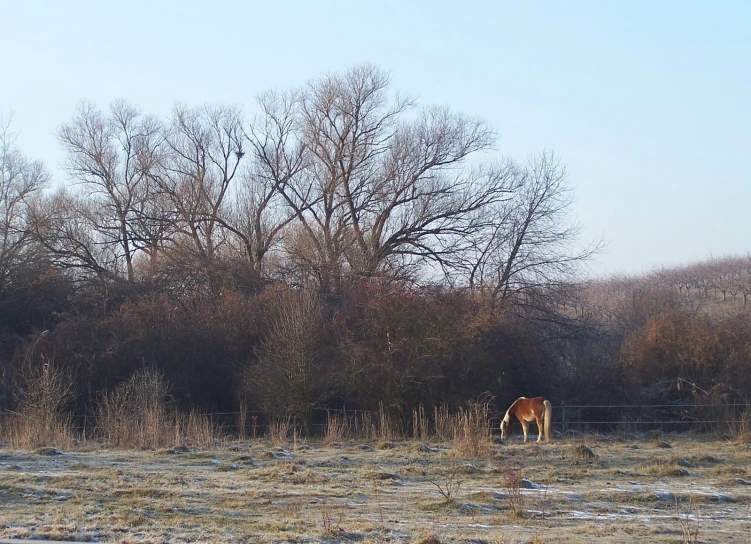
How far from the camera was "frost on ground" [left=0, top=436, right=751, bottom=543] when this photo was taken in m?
8.84

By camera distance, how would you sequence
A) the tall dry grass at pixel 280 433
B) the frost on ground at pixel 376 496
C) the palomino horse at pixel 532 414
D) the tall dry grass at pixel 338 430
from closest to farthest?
the frost on ground at pixel 376 496
the tall dry grass at pixel 280 433
the palomino horse at pixel 532 414
the tall dry grass at pixel 338 430

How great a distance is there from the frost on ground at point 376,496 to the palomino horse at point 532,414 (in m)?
2.39

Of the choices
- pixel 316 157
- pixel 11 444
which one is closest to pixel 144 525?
pixel 11 444

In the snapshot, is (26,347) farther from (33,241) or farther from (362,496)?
(362,496)

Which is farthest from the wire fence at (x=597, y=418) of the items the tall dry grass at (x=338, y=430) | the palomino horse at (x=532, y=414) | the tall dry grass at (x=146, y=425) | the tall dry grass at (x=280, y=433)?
the palomino horse at (x=532, y=414)

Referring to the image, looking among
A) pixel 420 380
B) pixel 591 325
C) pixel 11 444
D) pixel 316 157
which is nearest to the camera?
pixel 11 444

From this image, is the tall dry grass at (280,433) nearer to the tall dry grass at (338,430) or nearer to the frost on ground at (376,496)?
the tall dry grass at (338,430)

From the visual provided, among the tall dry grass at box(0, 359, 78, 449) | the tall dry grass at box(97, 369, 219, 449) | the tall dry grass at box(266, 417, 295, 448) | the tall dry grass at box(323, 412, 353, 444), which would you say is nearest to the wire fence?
the tall dry grass at box(266, 417, 295, 448)

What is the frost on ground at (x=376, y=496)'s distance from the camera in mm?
8844

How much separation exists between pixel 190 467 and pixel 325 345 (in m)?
11.0

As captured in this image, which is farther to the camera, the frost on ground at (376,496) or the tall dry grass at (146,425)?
the tall dry grass at (146,425)

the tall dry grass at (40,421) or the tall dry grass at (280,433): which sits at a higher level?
the tall dry grass at (40,421)

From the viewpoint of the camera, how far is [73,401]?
2602 centimetres

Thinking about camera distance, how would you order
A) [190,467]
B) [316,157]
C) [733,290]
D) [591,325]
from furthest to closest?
[733,290]
[316,157]
[591,325]
[190,467]
